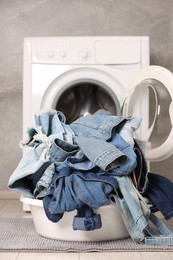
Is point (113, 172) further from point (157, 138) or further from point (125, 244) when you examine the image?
point (157, 138)

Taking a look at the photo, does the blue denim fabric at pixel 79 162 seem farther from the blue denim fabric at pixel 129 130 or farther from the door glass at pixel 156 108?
the door glass at pixel 156 108

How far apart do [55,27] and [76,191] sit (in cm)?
144

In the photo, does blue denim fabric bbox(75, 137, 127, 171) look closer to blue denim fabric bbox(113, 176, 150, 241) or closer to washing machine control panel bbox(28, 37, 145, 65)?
blue denim fabric bbox(113, 176, 150, 241)

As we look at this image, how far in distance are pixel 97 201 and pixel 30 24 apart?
4.98ft

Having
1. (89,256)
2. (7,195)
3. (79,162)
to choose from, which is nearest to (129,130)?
(79,162)

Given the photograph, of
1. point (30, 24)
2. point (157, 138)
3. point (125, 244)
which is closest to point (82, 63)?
point (157, 138)

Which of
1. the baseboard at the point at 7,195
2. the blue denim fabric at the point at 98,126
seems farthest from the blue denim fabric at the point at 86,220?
the baseboard at the point at 7,195

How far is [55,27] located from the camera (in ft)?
8.13

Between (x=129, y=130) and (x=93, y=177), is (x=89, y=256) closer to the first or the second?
(x=93, y=177)

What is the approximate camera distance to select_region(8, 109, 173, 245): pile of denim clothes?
49.9 inches

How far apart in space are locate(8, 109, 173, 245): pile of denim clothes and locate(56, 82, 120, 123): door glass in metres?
0.56

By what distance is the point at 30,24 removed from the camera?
2480 mm

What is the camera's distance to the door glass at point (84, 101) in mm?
2078

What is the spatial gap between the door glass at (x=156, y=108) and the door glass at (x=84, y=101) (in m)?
0.17
